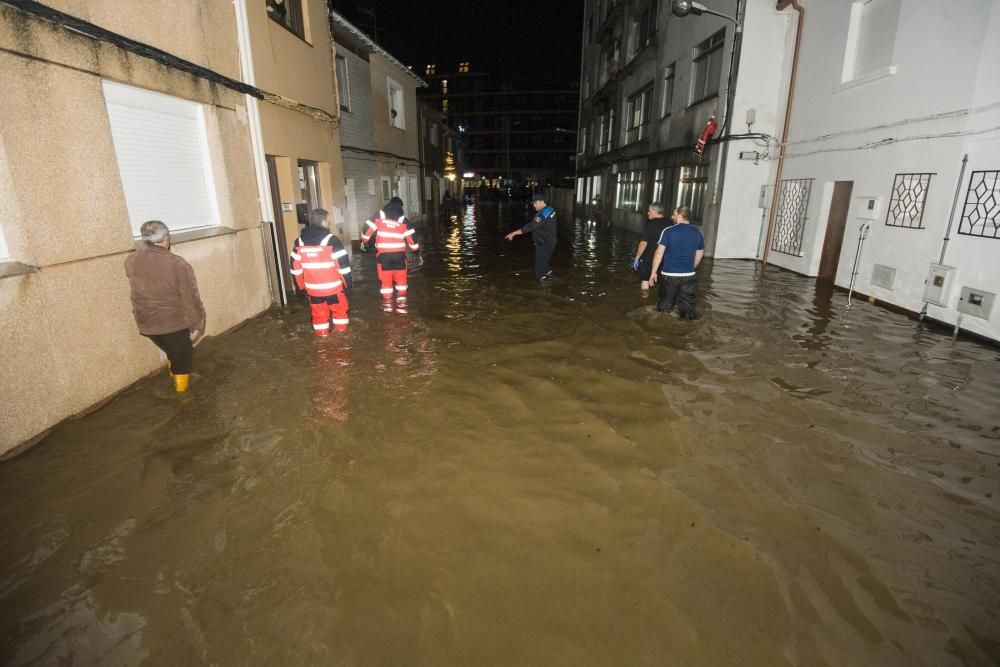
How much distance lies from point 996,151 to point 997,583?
22.3 feet

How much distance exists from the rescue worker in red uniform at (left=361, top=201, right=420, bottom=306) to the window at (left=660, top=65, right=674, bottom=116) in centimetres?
1395

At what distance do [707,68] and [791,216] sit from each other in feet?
20.4

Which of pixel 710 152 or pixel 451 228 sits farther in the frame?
pixel 451 228

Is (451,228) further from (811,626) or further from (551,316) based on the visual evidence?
(811,626)

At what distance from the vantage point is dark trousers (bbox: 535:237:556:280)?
32.4ft

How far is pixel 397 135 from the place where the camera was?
19891 millimetres

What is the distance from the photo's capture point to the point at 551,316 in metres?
8.00

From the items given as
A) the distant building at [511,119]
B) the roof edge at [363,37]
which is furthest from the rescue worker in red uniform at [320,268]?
the distant building at [511,119]

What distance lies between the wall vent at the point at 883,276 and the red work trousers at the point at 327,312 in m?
9.34

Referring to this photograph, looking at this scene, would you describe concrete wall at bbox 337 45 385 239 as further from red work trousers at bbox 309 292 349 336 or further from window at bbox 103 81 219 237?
red work trousers at bbox 309 292 349 336

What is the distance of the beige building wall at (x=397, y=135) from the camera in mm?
17609

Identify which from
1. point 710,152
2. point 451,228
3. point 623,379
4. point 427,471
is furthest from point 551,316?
point 451,228

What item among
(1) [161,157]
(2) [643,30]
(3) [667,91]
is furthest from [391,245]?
(2) [643,30]

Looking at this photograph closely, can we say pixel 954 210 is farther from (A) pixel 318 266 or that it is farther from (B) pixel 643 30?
(B) pixel 643 30
